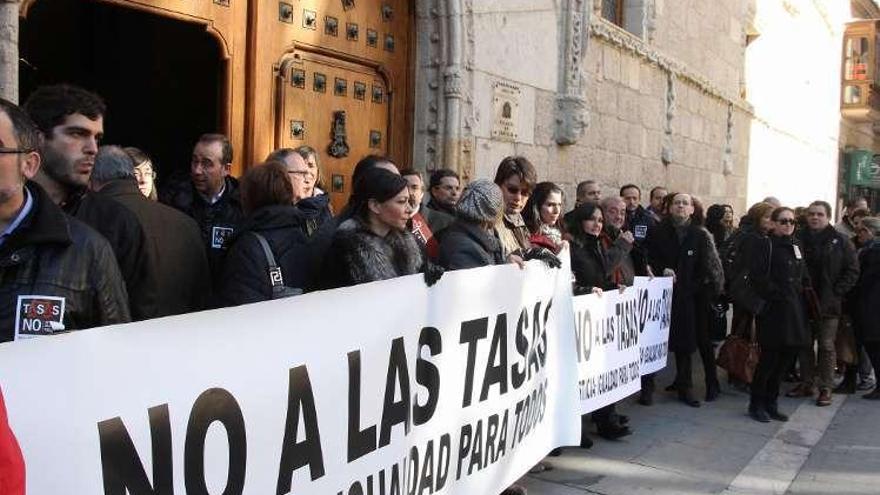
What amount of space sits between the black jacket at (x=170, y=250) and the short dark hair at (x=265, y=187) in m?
0.33

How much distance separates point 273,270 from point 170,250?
0.41 m

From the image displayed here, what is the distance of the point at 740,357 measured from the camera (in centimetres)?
710

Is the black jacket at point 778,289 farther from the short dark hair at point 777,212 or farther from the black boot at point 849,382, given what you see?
the black boot at point 849,382

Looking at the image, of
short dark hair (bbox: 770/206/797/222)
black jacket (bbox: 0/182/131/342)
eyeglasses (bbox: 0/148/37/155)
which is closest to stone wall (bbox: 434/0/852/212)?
short dark hair (bbox: 770/206/797/222)

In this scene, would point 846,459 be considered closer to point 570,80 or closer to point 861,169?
point 570,80

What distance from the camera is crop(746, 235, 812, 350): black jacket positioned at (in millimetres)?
6363

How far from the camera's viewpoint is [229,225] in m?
4.18

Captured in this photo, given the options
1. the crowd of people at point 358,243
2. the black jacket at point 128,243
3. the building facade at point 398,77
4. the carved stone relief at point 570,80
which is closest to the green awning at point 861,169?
the building facade at point 398,77

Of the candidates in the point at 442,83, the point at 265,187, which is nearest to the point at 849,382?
the point at 442,83

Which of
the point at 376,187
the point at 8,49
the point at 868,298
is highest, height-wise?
the point at 8,49

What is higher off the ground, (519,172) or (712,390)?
(519,172)

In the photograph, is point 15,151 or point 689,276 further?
point 689,276

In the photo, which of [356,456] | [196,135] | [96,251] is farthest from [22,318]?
[196,135]

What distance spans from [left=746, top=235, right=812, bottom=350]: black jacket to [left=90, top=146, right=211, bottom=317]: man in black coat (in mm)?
4620
